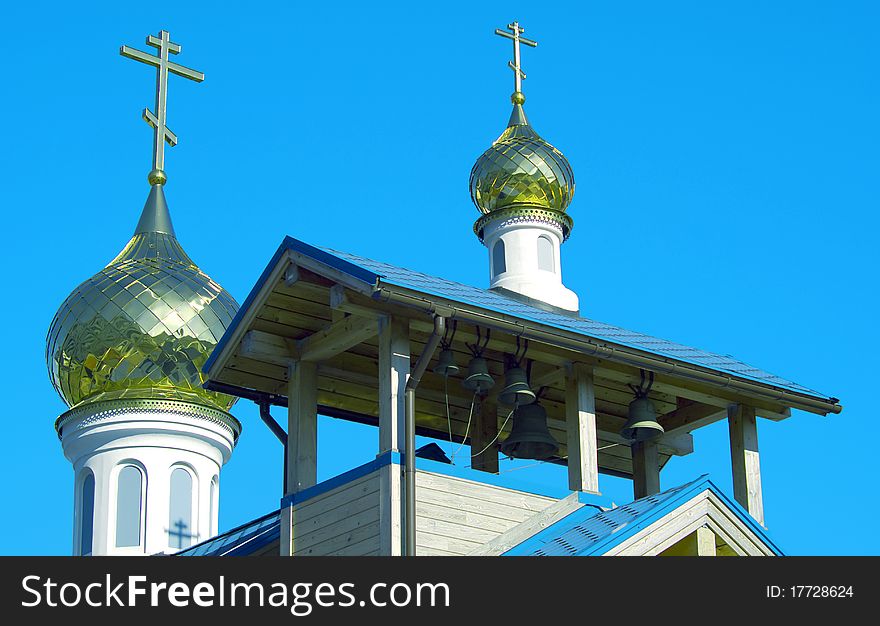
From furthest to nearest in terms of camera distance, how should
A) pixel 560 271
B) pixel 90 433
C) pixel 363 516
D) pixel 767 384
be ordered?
pixel 90 433, pixel 560 271, pixel 767 384, pixel 363 516

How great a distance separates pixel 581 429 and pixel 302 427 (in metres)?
2.44

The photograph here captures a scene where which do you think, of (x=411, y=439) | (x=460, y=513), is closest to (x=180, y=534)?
(x=460, y=513)

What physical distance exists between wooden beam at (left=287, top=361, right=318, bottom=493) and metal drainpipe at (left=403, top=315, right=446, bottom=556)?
151 cm

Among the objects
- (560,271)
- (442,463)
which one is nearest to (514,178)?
(560,271)

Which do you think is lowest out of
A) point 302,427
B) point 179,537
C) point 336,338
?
point 302,427

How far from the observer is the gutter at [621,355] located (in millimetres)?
17547

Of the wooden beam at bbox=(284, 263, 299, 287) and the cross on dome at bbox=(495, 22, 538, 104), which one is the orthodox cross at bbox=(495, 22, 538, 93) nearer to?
the cross on dome at bbox=(495, 22, 538, 104)

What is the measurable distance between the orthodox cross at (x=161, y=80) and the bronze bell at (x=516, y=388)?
1196cm

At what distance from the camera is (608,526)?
1709 cm

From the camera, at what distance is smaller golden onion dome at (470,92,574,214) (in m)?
24.8

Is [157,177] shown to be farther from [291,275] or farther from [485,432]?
[291,275]
